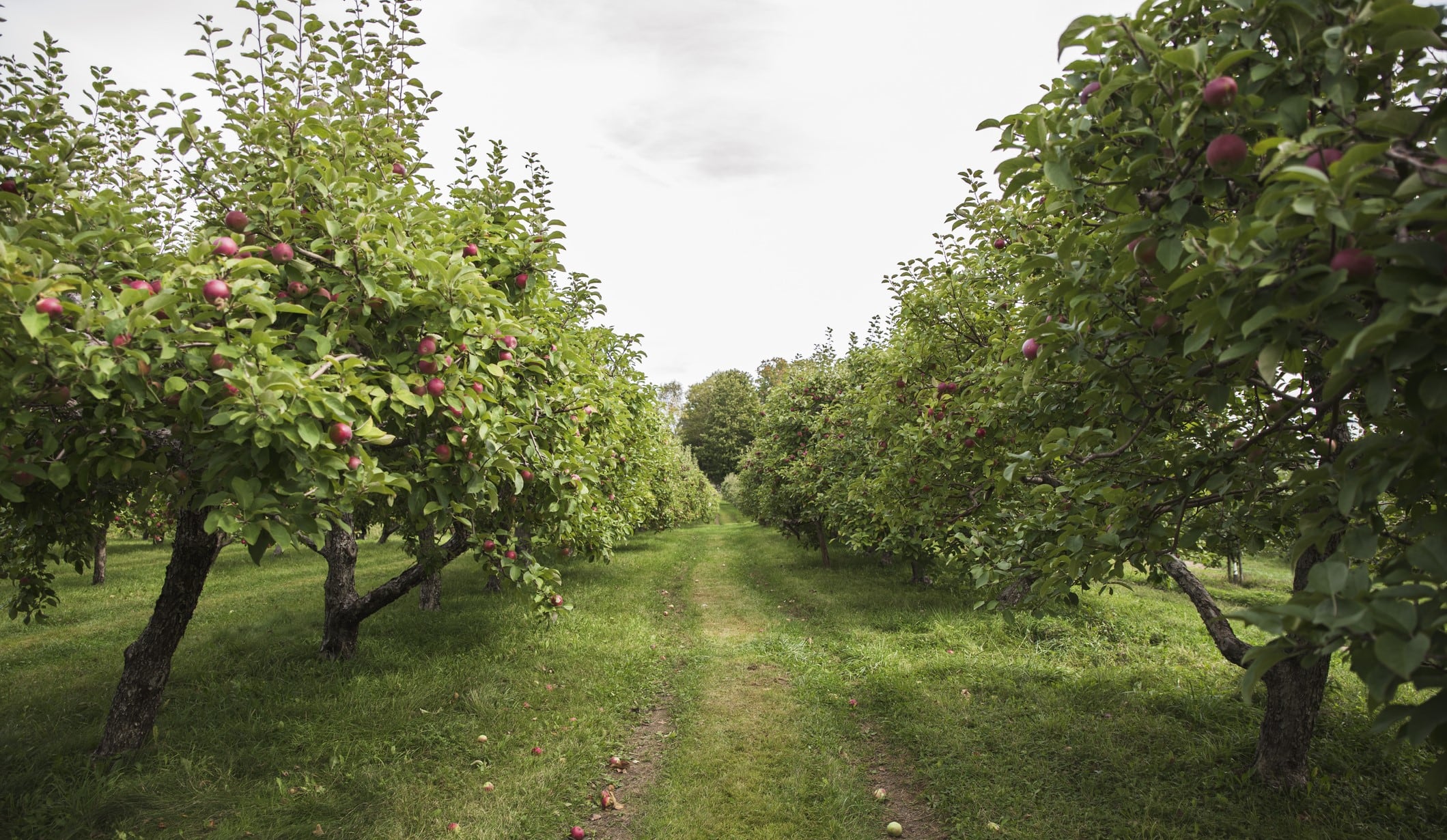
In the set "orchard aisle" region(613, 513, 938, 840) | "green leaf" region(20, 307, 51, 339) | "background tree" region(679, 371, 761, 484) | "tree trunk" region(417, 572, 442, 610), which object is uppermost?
"background tree" region(679, 371, 761, 484)

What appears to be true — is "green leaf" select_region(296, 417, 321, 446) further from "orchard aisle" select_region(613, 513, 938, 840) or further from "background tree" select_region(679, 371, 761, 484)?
"background tree" select_region(679, 371, 761, 484)

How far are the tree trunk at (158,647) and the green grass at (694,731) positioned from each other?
28 cm

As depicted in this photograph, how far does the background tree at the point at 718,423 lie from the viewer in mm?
52625

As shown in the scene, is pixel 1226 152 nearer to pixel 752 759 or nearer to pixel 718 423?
pixel 752 759

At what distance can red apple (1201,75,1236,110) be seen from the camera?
2189 mm

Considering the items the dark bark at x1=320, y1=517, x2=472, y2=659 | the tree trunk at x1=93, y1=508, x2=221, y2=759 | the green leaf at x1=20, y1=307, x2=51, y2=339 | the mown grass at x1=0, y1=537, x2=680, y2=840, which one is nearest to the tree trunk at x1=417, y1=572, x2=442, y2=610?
the mown grass at x1=0, y1=537, x2=680, y2=840

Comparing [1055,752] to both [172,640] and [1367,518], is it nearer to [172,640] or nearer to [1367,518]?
[1367,518]

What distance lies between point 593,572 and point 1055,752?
12.0 metres

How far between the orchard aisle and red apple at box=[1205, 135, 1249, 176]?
15.5 feet

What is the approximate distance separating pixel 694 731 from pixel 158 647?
4.90m

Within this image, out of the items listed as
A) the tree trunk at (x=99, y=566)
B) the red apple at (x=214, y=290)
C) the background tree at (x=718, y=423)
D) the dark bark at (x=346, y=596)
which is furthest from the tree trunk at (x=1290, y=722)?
the background tree at (x=718, y=423)

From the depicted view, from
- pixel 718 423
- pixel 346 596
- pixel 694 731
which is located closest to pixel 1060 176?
pixel 694 731

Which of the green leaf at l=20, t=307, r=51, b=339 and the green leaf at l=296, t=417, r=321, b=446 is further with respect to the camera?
the green leaf at l=296, t=417, r=321, b=446

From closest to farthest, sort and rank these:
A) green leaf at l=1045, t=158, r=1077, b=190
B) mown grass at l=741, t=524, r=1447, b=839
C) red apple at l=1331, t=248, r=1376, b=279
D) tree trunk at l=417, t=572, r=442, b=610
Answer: red apple at l=1331, t=248, r=1376, b=279
green leaf at l=1045, t=158, r=1077, b=190
mown grass at l=741, t=524, r=1447, b=839
tree trunk at l=417, t=572, r=442, b=610
